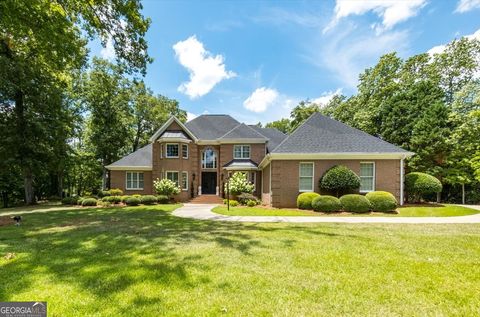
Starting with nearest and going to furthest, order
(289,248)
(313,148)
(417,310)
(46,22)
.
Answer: (417,310) → (289,248) → (46,22) → (313,148)

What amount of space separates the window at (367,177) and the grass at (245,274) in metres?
8.38

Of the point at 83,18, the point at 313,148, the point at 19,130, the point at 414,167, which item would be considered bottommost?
the point at 414,167

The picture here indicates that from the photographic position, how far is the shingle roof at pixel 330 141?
16.1 m

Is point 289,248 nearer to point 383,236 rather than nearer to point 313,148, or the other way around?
point 383,236


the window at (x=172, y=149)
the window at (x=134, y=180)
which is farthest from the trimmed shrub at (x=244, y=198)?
the window at (x=134, y=180)

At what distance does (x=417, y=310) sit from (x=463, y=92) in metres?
27.0

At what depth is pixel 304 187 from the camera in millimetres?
16328

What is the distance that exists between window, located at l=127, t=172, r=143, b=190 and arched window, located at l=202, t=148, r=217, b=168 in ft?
21.7

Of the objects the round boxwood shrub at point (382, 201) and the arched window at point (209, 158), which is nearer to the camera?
the round boxwood shrub at point (382, 201)

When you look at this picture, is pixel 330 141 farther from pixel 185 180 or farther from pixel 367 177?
pixel 185 180

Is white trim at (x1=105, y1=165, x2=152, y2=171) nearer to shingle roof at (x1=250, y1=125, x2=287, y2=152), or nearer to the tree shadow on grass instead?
shingle roof at (x1=250, y1=125, x2=287, y2=152)

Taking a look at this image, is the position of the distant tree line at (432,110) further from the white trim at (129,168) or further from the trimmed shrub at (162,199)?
the white trim at (129,168)

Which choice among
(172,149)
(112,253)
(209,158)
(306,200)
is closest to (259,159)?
(209,158)

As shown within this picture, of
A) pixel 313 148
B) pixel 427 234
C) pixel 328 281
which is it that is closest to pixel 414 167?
pixel 313 148
